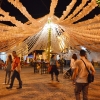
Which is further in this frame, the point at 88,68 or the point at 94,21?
the point at 94,21

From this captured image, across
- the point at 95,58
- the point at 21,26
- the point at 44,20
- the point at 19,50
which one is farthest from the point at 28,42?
the point at 95,58

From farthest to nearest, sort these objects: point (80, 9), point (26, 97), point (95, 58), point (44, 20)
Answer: point (95, 58)
point (44, 20)
point (26, 97)
point (80, 9)

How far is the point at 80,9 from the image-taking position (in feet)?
24.6

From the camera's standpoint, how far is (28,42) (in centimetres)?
1395

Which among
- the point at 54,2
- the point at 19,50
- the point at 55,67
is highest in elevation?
the point at 54,2

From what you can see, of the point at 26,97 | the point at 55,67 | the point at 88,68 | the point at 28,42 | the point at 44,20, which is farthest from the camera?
the point at 28,42

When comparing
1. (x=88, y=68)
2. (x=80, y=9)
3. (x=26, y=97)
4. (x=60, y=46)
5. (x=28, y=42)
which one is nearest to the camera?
(x=88, y=68)

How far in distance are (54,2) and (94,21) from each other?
2058 mm

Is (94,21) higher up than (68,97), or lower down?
higher up

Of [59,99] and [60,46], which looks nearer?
[59,99]

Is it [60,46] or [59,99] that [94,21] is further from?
[60,46]

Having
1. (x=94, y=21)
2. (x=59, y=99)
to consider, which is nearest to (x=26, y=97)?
(x=59, y=99)

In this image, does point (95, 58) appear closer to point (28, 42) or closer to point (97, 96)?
point (28, 42)

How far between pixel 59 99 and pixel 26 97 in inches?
48.2
